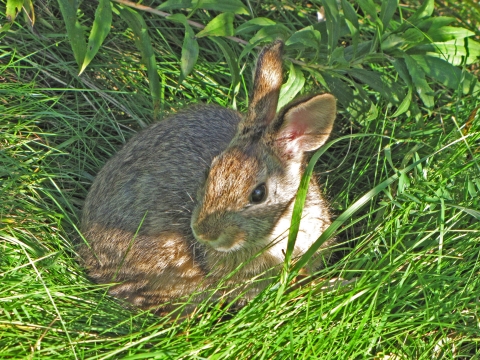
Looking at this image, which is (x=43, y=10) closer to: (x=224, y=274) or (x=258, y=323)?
(x=224, y=274)

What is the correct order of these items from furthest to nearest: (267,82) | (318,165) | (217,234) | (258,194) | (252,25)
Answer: (318,165) < (252,25) < (267,82) < (258,194) < (217,234)

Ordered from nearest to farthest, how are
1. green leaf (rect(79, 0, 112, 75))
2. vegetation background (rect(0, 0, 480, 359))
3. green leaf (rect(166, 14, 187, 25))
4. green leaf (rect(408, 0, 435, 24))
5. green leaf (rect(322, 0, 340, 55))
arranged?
vegetation background (rect(0, 0, 480, 359))
green leaf (rect(79, 0, 112, 75))
green leaf (rect(166, 14, 187, 25))
green leaf (rect(322, 0, 340, 55))
green leaf (rect(408, 0, 435, 24))

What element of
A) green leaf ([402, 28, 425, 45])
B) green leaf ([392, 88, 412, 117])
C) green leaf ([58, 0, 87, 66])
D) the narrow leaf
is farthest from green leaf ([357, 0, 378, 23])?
the narrow leaf

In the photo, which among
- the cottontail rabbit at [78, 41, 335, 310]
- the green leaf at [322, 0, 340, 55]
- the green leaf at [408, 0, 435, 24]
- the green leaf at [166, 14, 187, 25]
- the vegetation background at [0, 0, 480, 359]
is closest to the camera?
the vegetation background at [0, 0, 480, 359]

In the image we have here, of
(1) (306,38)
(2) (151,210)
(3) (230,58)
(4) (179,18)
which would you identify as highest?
(4) (179,18)

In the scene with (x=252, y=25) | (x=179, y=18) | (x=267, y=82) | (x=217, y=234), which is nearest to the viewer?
(x=217, y=234)

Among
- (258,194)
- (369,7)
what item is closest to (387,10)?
(369,7)

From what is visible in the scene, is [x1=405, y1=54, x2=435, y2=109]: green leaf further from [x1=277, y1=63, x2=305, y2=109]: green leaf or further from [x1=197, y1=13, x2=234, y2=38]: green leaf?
[x1=197, y1=13, x2=234, y2=38]: green leaf

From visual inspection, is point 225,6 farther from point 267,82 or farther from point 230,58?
point 267,82
